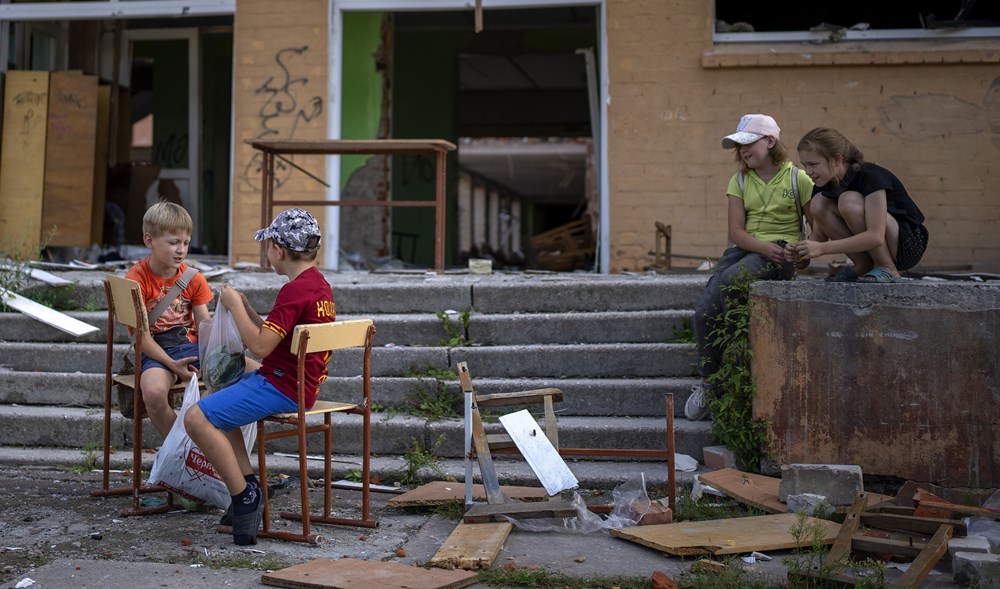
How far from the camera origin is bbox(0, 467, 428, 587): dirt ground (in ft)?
12.8

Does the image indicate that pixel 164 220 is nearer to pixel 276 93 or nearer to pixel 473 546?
pixel 473 546

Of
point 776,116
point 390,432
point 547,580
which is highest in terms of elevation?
point 776,116

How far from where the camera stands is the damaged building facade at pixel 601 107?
8328mm

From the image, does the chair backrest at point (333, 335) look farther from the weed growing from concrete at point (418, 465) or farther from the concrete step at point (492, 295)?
the concrete step at point (492, 295)

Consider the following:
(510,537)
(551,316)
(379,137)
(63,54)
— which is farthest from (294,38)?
(510,537)

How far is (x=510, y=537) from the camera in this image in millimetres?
4328

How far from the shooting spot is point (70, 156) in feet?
→ 31.7

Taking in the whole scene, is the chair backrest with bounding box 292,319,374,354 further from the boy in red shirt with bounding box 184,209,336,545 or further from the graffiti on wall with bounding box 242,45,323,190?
the graffiti on wall with bounding box 242,45,323,190

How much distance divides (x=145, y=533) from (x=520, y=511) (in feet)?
5.34

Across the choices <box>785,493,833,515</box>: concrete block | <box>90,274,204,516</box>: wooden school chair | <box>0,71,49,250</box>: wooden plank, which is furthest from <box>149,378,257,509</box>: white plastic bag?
<box>0,71,49,250</box>: wooden plank

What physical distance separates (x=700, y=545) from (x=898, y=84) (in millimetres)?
5791

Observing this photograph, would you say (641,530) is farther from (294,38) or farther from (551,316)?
(294,38)

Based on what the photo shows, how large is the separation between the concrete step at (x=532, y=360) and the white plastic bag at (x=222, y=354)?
1764 millimetres

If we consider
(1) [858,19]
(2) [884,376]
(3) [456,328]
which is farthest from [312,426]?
(1) [858,19]
